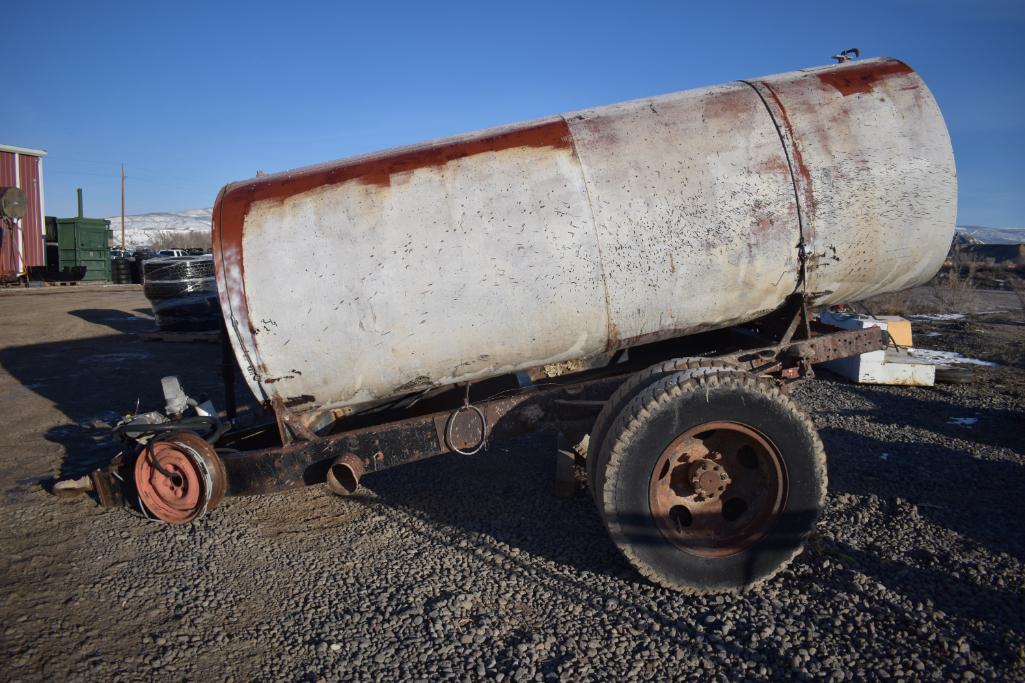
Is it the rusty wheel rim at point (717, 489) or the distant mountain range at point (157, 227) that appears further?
the distant mountain range at point (157, 227)

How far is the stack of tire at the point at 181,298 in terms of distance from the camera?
10359 mm

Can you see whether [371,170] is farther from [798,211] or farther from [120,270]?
[120,270]

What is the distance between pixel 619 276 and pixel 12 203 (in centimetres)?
2404

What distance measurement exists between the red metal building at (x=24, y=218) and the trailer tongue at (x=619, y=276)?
928 inches

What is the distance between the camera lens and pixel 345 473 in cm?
348

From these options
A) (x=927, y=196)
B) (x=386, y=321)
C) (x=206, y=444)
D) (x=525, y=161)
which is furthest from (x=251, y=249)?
(x=927, y=196)

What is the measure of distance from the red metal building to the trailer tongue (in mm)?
23579

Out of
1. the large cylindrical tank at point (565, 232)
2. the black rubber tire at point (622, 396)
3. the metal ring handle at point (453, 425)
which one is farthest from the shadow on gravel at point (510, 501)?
the large cylindrical tank at point (565, 232)

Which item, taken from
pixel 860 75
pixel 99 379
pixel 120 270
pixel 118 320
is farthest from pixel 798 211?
pixel 120 270

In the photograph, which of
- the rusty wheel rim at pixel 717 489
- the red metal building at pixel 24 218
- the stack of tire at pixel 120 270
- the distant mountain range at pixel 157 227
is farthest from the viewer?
the distant mountain range at pixel 157 227

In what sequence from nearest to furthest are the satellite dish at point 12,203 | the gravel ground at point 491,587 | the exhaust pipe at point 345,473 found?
the gravel ground at point 491,587
the exhaust pipe at point 345,473
the satellite dish at point 12,203

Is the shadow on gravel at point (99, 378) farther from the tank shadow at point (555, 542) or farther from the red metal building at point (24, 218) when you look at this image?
the red metal building at point (24, 218)

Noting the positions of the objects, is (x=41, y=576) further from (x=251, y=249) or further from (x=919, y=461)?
(x=919, y=461)

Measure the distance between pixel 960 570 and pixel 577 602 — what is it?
1.96 meters
